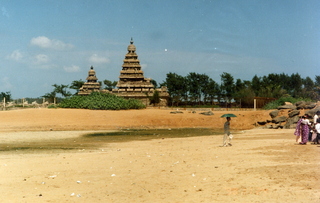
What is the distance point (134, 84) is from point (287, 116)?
41.1 metres

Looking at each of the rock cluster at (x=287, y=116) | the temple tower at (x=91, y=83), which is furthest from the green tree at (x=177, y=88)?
the rock cluster at (x=287, y=116)

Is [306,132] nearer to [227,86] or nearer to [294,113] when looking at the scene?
[294,113]

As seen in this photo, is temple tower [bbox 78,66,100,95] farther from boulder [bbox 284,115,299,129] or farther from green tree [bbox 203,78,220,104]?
boulder [bbox 284,115,299,129]

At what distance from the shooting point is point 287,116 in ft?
119

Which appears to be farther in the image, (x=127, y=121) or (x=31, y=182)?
(x=127, y=121)

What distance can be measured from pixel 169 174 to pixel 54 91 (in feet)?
256

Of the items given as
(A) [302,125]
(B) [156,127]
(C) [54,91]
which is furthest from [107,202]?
(C) [54,91]

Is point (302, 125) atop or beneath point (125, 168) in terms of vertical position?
atop

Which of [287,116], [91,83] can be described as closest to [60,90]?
[91,83]

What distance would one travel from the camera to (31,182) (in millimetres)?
12336

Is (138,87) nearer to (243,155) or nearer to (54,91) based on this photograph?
(54,91)

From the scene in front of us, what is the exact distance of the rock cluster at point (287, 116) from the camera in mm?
32888

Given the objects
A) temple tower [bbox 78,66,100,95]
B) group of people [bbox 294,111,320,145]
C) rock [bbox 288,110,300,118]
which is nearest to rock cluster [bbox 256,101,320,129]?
rock [bbox 288,110,300,118]

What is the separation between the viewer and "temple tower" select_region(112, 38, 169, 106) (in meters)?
70.8
